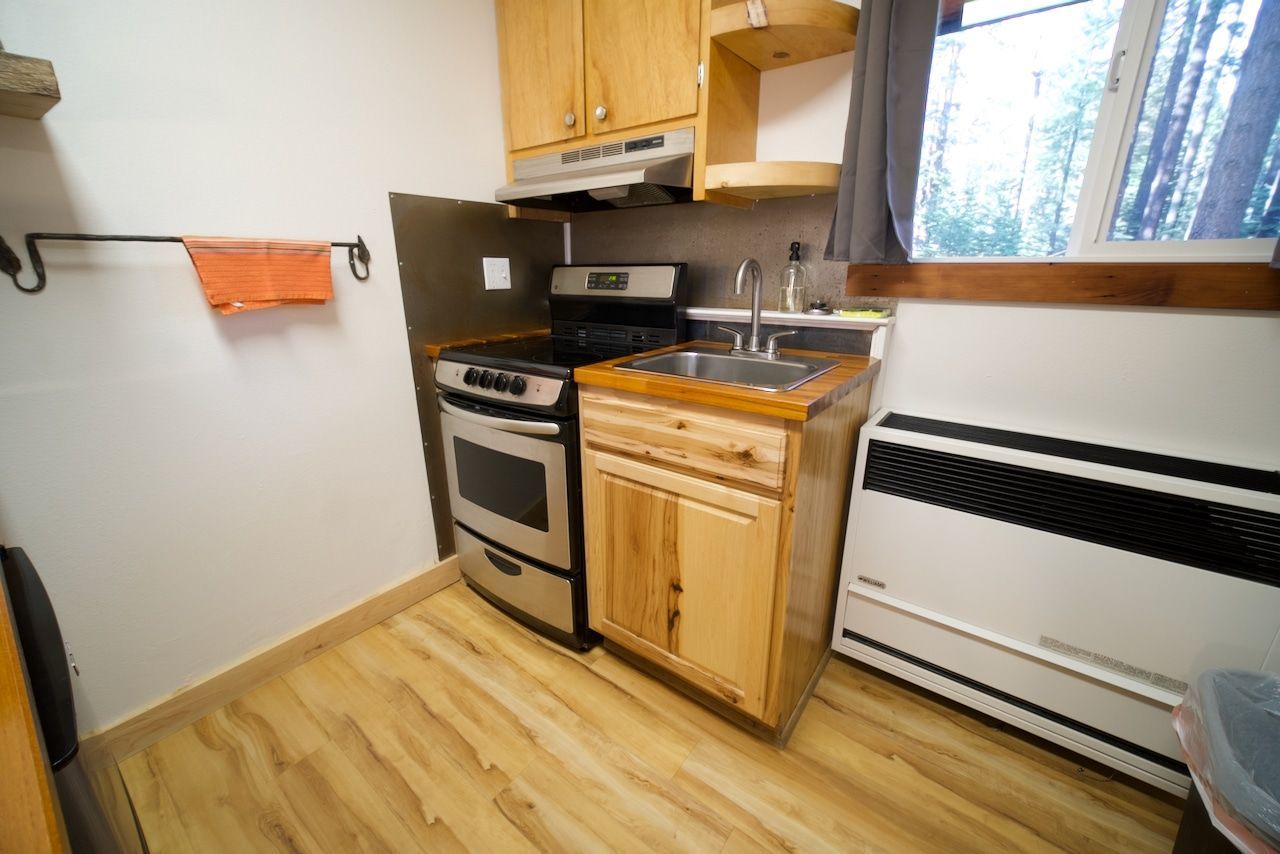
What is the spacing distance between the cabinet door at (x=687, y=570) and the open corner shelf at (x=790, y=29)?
1199 millimetres

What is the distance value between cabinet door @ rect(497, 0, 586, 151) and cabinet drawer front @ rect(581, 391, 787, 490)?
100 centimetres

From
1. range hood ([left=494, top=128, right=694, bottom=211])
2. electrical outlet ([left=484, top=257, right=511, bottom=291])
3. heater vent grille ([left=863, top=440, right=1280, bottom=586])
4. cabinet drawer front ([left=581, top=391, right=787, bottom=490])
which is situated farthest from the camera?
electrical outlet ([left=484, top=257, right=511, bottom=291])

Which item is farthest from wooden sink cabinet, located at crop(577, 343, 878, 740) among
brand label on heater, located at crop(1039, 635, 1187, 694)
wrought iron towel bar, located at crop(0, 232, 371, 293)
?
wrought iron towel bar, located at crop(0, 232, 371, 293)

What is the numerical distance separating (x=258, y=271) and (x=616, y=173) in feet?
3.33

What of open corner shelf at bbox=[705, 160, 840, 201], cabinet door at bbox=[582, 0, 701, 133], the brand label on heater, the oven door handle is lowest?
the brand label on heater

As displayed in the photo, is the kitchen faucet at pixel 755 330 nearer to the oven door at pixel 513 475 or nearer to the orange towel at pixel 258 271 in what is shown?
the oven door at pixel 513 475

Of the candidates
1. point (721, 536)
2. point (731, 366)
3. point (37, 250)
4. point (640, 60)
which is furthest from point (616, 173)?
point (37, 250)

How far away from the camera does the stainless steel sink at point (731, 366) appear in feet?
4.79

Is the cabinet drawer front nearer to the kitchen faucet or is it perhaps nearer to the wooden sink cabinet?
the wooden sink cabinet

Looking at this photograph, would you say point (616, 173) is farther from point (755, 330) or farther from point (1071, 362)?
point (1071, 362)

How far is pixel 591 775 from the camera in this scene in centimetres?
127

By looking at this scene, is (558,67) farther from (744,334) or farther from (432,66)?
(744,334)

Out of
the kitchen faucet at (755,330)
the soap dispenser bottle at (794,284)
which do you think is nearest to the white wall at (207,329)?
the kitchen faucet at (755,330)

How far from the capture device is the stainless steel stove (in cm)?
147
